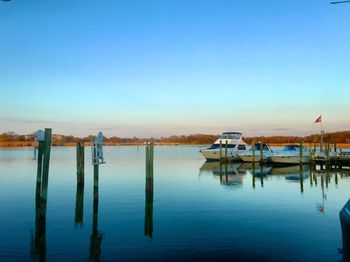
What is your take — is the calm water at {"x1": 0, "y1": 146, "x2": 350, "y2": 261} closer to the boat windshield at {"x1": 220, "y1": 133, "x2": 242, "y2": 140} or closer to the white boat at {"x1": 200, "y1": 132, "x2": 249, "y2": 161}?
the white boat at {"x1": 200, "y1": 132, "x2": 249, "y2": 161}

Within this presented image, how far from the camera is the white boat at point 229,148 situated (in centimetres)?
5369

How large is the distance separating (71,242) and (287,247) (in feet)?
22.3

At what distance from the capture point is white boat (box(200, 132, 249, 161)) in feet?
176

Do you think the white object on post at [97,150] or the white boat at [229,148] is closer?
the white object on post at [97,150]

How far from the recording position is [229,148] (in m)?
54.3

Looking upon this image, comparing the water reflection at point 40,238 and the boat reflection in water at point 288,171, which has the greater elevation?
the boat reflection in water at point 288,171

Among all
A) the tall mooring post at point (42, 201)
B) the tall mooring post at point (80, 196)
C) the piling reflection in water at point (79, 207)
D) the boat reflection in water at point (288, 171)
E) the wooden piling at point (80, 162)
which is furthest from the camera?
the boat reflection in water at point (288, 171)

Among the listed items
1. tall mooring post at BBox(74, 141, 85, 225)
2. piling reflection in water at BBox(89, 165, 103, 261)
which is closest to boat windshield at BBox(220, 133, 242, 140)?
tall mooring post at BBox(74, 141, 85, 225)

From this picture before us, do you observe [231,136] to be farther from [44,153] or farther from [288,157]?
[44,153]

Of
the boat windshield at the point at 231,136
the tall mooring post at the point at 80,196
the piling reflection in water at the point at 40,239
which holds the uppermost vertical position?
the boat windshield at the point at 231,136

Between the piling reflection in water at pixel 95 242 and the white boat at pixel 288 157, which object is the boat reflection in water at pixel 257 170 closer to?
the white boat at pixel 288 157

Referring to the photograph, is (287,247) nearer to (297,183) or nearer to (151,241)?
(151,241)

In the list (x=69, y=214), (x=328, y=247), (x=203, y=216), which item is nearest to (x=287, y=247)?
(x=328, y=247)

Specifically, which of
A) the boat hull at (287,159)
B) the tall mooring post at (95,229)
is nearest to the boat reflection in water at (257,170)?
the boat hull at (287,159)
